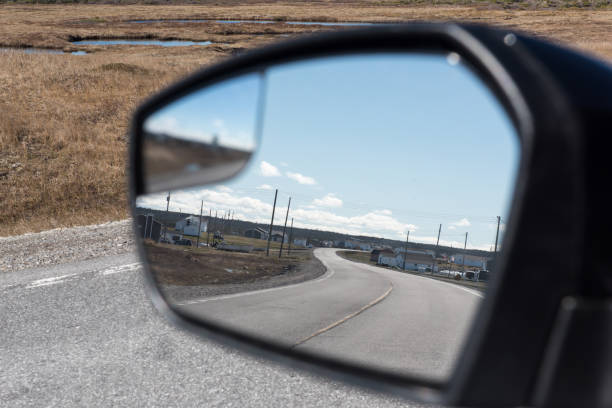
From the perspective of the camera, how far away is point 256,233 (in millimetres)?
1190

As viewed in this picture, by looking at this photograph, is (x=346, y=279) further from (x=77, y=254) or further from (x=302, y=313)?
(x=77, y=254)

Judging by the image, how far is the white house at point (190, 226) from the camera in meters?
1.29

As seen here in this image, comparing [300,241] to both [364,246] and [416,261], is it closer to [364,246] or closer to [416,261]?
[364,246]

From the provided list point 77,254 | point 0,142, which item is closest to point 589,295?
point 77,254

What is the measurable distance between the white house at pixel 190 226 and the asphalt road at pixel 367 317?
28cm

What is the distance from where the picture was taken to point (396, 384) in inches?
27.1

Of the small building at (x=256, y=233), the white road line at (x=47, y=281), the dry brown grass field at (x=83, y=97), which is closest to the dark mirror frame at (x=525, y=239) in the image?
the small building at (x=256, y=233)

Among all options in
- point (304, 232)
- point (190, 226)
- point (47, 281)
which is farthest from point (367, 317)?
point (47, 281)

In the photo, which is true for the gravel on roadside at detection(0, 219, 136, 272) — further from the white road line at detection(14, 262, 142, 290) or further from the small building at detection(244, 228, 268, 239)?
the small building at detection(244, 228, 268, 239)

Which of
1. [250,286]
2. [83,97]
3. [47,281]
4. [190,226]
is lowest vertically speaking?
[47,281]

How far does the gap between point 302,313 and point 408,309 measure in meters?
0.23

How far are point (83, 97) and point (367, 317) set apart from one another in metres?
28.5

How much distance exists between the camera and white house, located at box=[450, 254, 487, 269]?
711mm

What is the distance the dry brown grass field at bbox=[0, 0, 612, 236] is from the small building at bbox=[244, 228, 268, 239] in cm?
85
